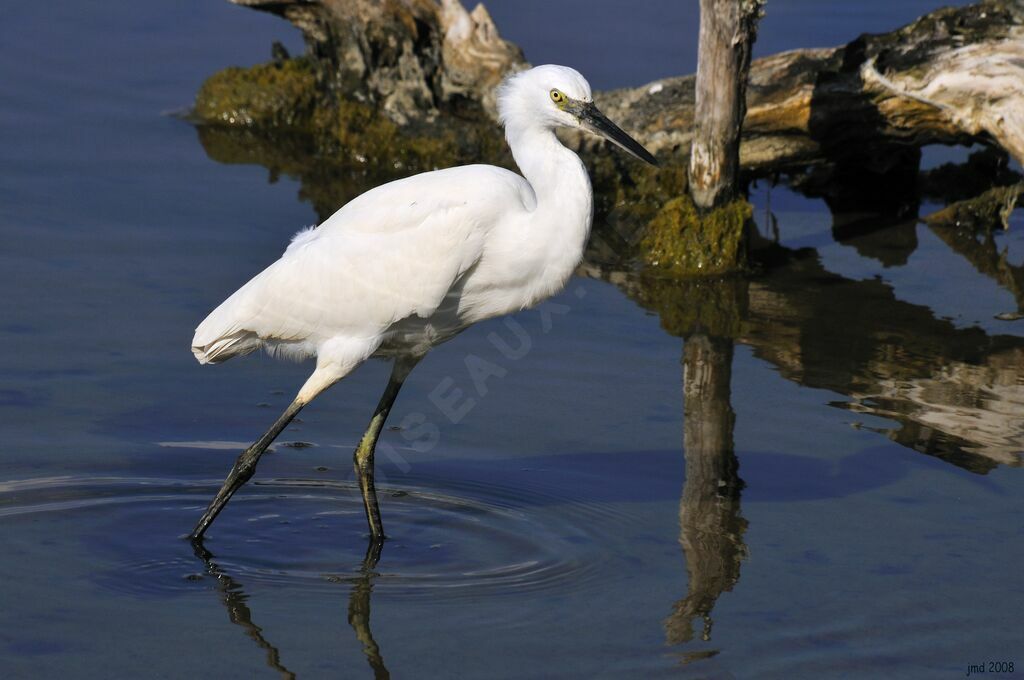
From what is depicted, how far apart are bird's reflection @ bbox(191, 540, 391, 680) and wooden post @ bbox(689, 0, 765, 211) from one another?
4.87 m

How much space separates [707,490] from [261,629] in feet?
8.24

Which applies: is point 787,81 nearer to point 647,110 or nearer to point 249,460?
point 647,110

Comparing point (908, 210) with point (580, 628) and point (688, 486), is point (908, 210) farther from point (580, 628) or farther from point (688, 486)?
point (580, 628)

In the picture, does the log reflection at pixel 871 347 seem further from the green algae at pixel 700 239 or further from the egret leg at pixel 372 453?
the egret leg at pixel 372 453

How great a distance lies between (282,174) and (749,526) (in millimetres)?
7158

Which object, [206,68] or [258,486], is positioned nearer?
[258,486]

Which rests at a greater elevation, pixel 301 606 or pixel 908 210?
pixel 908 210

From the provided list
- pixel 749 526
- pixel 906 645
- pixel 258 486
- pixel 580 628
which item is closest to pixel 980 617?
pixel 906 645

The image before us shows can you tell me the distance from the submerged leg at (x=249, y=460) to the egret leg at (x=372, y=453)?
445 millimetres

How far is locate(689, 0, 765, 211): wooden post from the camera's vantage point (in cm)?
991

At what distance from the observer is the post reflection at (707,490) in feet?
19.6

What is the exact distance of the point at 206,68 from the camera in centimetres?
1543

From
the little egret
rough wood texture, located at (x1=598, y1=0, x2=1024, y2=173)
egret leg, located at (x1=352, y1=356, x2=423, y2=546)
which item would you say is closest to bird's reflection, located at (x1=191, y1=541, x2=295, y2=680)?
the little egret

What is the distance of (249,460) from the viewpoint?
22.3 feet
